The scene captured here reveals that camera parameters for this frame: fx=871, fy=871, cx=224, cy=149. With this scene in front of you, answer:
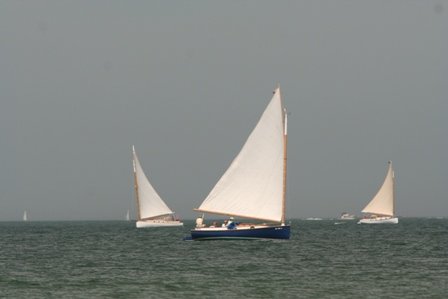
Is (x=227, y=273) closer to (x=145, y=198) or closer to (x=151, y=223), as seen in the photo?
(x=145, y=198)

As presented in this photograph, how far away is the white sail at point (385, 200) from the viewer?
174 m

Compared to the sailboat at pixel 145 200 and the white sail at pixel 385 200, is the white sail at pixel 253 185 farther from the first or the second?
the white sail at pixel 385 200

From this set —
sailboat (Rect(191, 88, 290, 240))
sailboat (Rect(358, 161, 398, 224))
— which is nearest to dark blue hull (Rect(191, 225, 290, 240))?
sailboat (Rect(191, 88, 290, 240))

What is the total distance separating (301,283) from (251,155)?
99.8ft

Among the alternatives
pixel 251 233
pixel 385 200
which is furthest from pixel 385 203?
pixel 251 233

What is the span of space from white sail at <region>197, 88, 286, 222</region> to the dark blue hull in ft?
3.08

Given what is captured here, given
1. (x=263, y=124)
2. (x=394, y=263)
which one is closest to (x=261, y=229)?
(x=263, y=124)

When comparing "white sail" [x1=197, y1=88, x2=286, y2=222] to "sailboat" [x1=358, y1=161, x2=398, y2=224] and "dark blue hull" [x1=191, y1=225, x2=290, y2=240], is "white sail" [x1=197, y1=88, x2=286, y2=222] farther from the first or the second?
"sailboat" [x1=358, y1=161, x2=398, y2=224]

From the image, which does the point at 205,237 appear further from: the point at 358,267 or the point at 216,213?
the point at 358,267

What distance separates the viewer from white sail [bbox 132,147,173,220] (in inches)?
5595

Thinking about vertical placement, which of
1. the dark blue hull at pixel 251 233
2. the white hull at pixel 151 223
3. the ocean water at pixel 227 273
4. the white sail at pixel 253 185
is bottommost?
the ocean water at pixel 227 273

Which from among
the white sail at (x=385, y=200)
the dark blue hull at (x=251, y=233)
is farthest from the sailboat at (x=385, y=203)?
the dark blue hull at (x=251, y=233)

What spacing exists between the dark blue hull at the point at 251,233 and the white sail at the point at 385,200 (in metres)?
100

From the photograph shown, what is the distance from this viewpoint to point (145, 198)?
14275 centimetres
